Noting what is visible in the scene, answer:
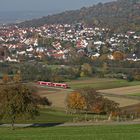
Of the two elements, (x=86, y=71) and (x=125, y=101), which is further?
(x=86, y=71)

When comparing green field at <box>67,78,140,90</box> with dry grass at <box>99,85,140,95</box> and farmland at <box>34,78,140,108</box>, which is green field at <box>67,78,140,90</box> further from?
dry grass at <box>99,85,140,95</box>

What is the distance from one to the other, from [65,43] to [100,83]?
79506 millimetres

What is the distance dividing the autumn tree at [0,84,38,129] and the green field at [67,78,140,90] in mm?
37598

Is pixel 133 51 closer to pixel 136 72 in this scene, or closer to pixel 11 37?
pixel 136 72

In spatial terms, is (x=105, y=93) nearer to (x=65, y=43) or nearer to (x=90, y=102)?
(x=90, y=102)

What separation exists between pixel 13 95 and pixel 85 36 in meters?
141

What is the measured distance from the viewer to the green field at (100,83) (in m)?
66.4

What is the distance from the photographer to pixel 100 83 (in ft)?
229

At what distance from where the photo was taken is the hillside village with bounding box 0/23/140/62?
387ft

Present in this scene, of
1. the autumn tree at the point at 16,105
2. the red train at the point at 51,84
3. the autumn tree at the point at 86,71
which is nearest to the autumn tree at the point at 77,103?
the red train at the point at 51,84

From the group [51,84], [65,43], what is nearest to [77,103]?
[51,84]

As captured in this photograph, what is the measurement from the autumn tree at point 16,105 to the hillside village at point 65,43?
80.6 meters

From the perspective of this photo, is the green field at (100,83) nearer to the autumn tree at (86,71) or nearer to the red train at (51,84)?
the red train at (51,84)

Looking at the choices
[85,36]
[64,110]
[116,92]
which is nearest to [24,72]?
[116,92]
